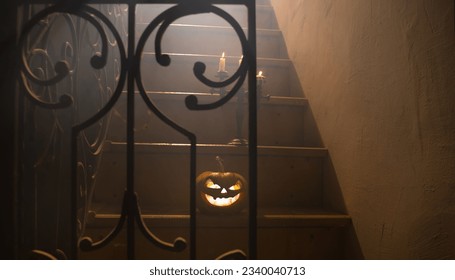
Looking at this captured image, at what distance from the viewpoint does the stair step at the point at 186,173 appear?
1.27m

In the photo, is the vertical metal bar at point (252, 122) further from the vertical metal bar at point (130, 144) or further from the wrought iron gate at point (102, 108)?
the vertical metal bar at point (130, 144)

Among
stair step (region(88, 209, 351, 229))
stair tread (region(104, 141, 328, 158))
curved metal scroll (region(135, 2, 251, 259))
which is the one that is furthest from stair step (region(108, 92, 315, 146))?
curved metal scroll (region(135, 2, 251, 259))

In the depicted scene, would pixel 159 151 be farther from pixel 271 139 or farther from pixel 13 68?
pixel 13 68

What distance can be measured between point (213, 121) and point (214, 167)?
0.83 feet

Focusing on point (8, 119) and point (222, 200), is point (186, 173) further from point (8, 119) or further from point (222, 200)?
point (8, 119)

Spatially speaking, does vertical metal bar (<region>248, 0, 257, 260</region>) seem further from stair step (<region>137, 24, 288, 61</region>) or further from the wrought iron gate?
stair step (<region>137, 24, 288, 61</region>)

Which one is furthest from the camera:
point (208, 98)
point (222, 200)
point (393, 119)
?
point (208, 98)

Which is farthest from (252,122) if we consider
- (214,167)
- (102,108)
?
(214,167)

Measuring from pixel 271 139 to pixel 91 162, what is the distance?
842mm

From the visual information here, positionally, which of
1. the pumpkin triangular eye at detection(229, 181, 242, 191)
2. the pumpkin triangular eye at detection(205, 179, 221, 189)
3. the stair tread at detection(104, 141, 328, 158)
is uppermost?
the stair tread at detection(104, 141, 328, 158)

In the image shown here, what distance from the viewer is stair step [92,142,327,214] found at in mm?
1272

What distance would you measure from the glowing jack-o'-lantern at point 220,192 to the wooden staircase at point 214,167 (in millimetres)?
37

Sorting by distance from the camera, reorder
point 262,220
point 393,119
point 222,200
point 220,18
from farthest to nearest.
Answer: point 220,18 → point 222,200 → point 262,220 → point 393,119

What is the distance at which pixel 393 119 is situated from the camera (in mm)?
952
